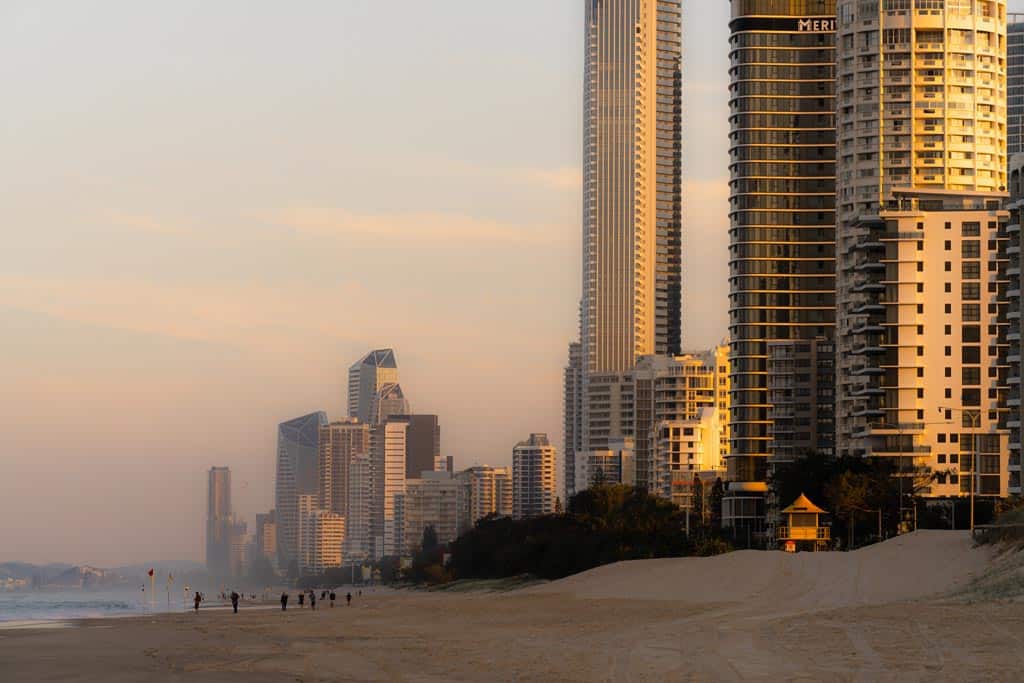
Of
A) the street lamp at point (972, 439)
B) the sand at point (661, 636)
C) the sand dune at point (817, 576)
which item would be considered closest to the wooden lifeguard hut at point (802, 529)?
the sand dune at point (817, 576)

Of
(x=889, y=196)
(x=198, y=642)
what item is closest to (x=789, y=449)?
(x=889, y=196)

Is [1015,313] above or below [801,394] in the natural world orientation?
above

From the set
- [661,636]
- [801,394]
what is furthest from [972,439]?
[661,636]

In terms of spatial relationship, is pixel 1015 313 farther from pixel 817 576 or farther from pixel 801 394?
pixel 801 394

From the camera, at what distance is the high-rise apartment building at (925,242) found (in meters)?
162

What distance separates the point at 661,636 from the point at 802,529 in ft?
217

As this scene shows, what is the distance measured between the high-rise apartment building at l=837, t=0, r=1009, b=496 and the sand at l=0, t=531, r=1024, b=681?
66.0m

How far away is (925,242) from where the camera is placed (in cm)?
16275

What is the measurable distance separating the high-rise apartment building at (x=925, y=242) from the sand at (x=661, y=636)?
6599 centimetres

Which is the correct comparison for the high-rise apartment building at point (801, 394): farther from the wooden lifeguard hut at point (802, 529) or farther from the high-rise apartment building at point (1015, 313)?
the wooden lifeguard hut at point (802, 529)

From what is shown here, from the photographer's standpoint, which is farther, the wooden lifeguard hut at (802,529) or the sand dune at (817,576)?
the wooden lifeguard hut at (802,529)

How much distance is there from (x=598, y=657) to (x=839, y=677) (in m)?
10.0

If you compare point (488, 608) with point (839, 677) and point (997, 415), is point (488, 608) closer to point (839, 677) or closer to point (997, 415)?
point (839, 677)

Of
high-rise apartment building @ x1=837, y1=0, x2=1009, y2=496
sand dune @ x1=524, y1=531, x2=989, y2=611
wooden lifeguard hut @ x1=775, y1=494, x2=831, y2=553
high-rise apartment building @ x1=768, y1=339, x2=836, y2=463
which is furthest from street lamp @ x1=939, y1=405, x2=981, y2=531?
sand dune @ x1=524, y1=531, x2=989, y2=611
